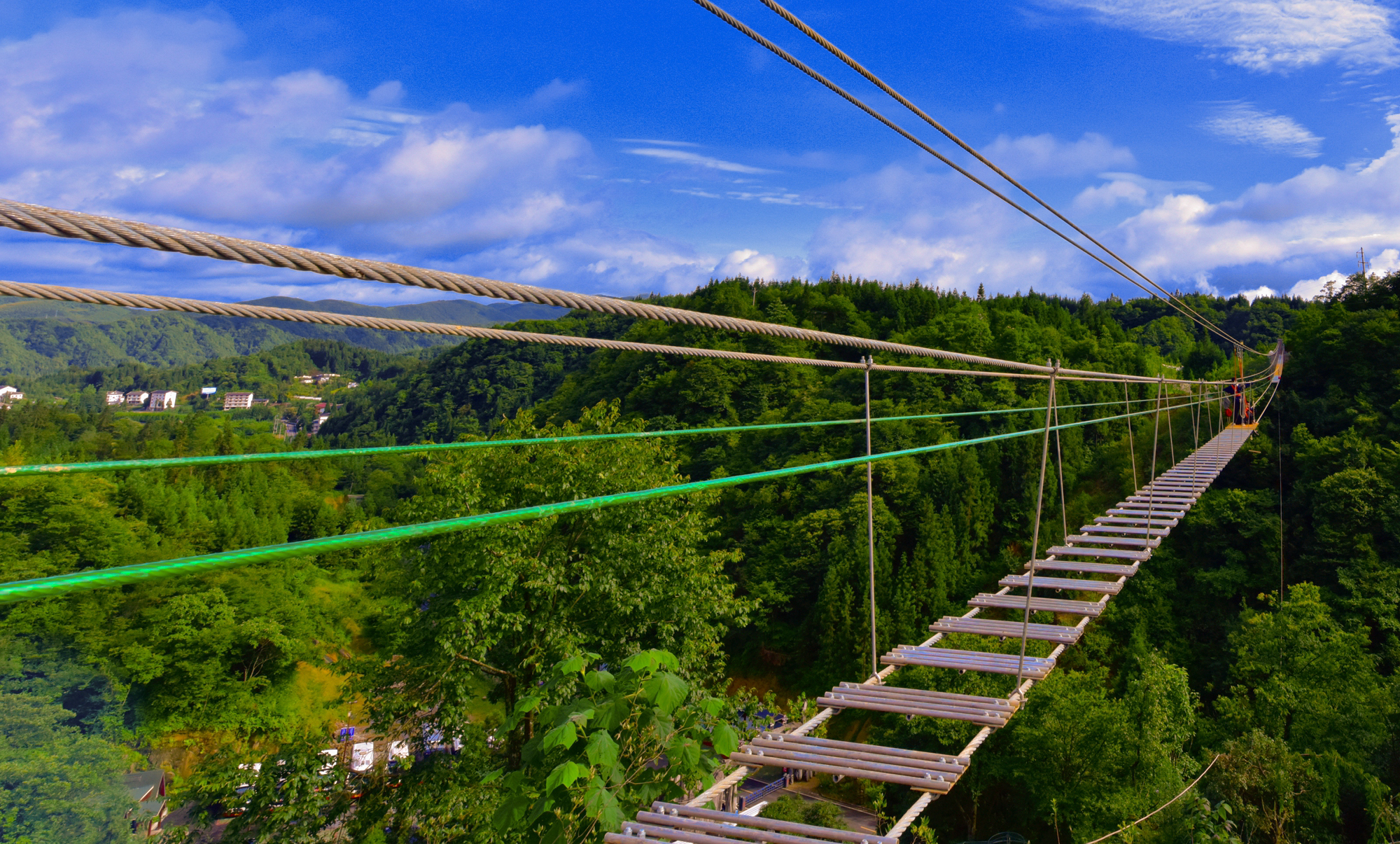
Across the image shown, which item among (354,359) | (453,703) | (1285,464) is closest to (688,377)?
(1285,464)

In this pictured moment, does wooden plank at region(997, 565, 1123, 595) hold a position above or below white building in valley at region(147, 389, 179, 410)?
below

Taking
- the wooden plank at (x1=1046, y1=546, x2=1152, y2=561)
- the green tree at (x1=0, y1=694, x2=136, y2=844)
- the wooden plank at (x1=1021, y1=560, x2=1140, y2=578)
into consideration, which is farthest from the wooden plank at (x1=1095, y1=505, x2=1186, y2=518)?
the green tree at (x1=0, y1=694, x2=136, y2=844)

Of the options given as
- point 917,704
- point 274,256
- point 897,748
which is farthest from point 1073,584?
point 274,256

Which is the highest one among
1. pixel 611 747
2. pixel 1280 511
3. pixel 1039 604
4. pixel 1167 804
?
pixel 611 747

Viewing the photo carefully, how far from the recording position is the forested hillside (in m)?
9.73

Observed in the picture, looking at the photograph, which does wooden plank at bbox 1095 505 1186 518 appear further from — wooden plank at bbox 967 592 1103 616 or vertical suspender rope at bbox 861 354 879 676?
vertical suspender rope at bbox 861 354 879 676

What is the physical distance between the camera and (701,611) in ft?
35.1

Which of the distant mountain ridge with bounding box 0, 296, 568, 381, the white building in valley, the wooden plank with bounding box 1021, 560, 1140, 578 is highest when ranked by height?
the distant mountain ridge with bounding box 0, 296, 568, 381

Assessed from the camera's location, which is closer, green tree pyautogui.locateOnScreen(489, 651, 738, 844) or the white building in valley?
green tree pyautogui.locateOnScreen(489, 651, 738, 844)

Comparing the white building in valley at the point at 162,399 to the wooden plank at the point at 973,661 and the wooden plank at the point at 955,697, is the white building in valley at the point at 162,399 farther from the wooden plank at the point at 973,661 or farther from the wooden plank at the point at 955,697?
the wooden plank at the point at 955,697

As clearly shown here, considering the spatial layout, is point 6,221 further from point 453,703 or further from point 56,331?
point 56,331

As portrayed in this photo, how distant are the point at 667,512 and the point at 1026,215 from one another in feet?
25.5

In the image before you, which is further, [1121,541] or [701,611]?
[701,611]

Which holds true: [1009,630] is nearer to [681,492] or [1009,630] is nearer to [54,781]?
[681,492]
